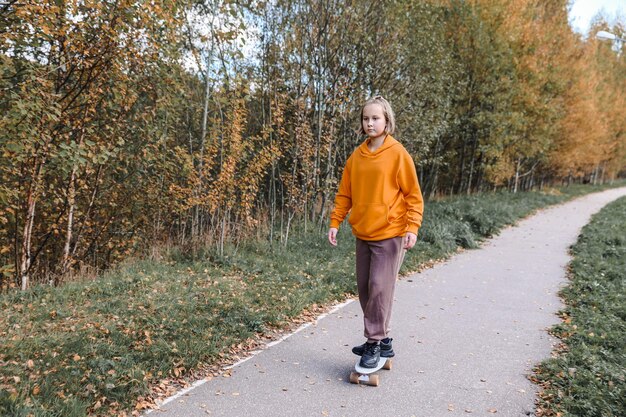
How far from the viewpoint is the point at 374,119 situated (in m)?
4.05

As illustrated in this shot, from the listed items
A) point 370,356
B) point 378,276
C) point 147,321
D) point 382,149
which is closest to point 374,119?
point 382,149

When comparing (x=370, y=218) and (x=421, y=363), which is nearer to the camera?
(x=370, y=218)

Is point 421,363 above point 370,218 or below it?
below

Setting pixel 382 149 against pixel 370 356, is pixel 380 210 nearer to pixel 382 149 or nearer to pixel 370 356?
pixel 382 149

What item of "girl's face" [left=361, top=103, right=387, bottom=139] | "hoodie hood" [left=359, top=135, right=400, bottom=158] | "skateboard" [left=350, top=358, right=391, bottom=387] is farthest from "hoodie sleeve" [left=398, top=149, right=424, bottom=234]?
"skateboard" [left=350, top=358, right=391, bottom=387]

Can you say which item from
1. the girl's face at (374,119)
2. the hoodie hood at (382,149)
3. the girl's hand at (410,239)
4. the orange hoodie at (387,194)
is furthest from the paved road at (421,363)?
the girl's face at (374,119)

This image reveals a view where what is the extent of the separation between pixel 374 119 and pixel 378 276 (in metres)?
1.29

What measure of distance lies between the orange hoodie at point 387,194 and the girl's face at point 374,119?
0.14 m

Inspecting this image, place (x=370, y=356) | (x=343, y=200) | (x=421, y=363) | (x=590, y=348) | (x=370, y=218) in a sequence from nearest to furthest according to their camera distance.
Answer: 1. (x=370, y=218)
2. (x=370, y=356)
3. (x=343, y=200)
4. (x=421, y=363)
5. (x=590, y=348)

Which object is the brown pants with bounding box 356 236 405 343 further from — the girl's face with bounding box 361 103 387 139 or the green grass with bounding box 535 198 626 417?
the green grass with bounding box 535 198 626 417

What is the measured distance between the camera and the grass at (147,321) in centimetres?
365

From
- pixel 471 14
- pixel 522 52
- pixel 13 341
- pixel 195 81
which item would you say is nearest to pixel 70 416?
pixel 13 341

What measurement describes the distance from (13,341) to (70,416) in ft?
4.82

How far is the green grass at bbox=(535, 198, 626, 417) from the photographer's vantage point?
3.83 m
